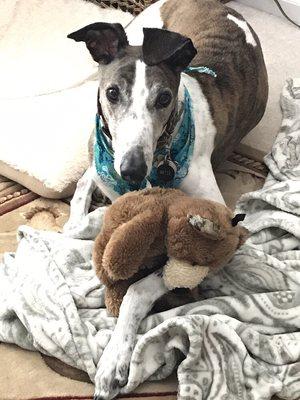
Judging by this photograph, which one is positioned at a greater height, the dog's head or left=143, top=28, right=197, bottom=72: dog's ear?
left=143, top=28, right=197, bottom=72: dog's ear

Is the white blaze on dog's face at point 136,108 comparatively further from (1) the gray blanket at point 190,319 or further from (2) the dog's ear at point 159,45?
(1) the gray blanket at point 190,319

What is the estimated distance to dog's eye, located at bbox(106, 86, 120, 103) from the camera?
6.50ft

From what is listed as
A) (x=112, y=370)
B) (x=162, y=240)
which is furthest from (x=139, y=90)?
(x=112, y=370)

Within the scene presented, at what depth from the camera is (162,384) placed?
174 centimetres

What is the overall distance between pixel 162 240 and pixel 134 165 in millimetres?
241

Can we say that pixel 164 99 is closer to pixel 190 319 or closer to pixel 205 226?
pixel 205 226

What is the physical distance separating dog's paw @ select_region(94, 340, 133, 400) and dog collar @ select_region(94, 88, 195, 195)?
581 millimetres

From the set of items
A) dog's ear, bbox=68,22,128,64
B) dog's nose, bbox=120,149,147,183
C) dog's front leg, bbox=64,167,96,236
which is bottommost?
dog's front leg, bbox=64,167,96,236

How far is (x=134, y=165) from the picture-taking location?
1.86 metres

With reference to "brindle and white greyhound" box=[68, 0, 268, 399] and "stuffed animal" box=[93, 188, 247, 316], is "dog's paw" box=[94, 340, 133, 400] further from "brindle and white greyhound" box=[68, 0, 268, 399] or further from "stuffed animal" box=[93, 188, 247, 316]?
"stuffed animal" box=[93, 188, 247, 316]

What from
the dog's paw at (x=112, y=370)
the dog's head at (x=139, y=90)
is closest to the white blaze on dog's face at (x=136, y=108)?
the dog's head at (x=139, y=90)

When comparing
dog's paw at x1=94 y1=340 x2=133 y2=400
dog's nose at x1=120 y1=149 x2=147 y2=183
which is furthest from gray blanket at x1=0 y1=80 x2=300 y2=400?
dog's nose at x1=120 y1=149 x2=147 y2=183

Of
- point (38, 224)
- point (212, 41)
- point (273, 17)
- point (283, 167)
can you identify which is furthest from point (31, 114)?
point (273, 17)

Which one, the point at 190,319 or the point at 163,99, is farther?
the point at 163,99
